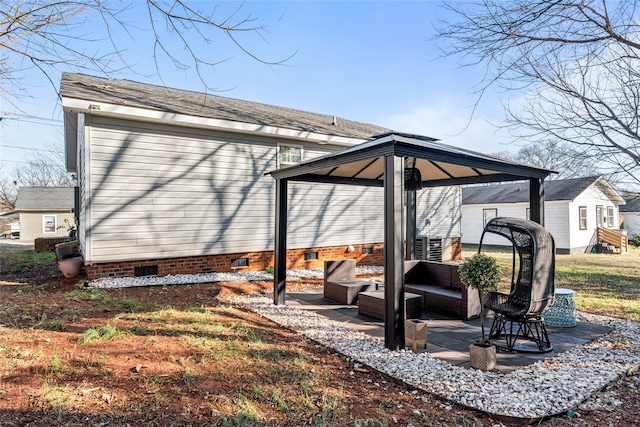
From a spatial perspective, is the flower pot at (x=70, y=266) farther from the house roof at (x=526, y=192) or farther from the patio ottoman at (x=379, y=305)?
the house roof at (x=526, y=192)

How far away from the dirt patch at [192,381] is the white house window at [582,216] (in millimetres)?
17114

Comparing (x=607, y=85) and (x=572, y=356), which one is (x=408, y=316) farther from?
(x=607, y=85)

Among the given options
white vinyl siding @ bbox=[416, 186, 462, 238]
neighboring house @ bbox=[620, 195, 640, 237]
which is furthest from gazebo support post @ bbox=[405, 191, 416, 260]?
neighboring house @ bbox=[620, 195, 640, 237]

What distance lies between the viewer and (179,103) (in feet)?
29.1

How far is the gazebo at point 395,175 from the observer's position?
4199 millimetres

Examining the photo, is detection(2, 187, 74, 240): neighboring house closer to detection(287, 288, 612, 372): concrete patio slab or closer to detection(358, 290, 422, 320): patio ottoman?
detection(287, 288, 612, 372): concrete patio slab

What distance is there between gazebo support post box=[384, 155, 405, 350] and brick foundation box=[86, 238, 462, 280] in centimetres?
580

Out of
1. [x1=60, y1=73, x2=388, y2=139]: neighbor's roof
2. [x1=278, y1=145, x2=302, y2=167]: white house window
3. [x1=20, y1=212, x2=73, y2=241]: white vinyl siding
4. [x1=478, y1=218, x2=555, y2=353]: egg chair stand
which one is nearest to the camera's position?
[x1=478, y1=218, x2=555, y2=353]: egg chair stand

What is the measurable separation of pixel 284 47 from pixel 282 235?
3736mm

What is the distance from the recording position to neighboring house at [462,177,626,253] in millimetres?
17188

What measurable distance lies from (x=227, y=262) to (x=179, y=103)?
4071 mm

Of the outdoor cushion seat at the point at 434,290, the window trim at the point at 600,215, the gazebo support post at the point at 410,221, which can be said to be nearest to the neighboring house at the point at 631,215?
the window trim at the point at 600,215

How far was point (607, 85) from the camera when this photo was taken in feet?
18.9

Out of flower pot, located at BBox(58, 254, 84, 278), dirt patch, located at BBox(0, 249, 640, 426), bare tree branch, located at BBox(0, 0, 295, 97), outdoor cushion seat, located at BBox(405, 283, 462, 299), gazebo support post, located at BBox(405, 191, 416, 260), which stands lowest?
dirt patch, located at BBox(0, 249, 640, 426)
